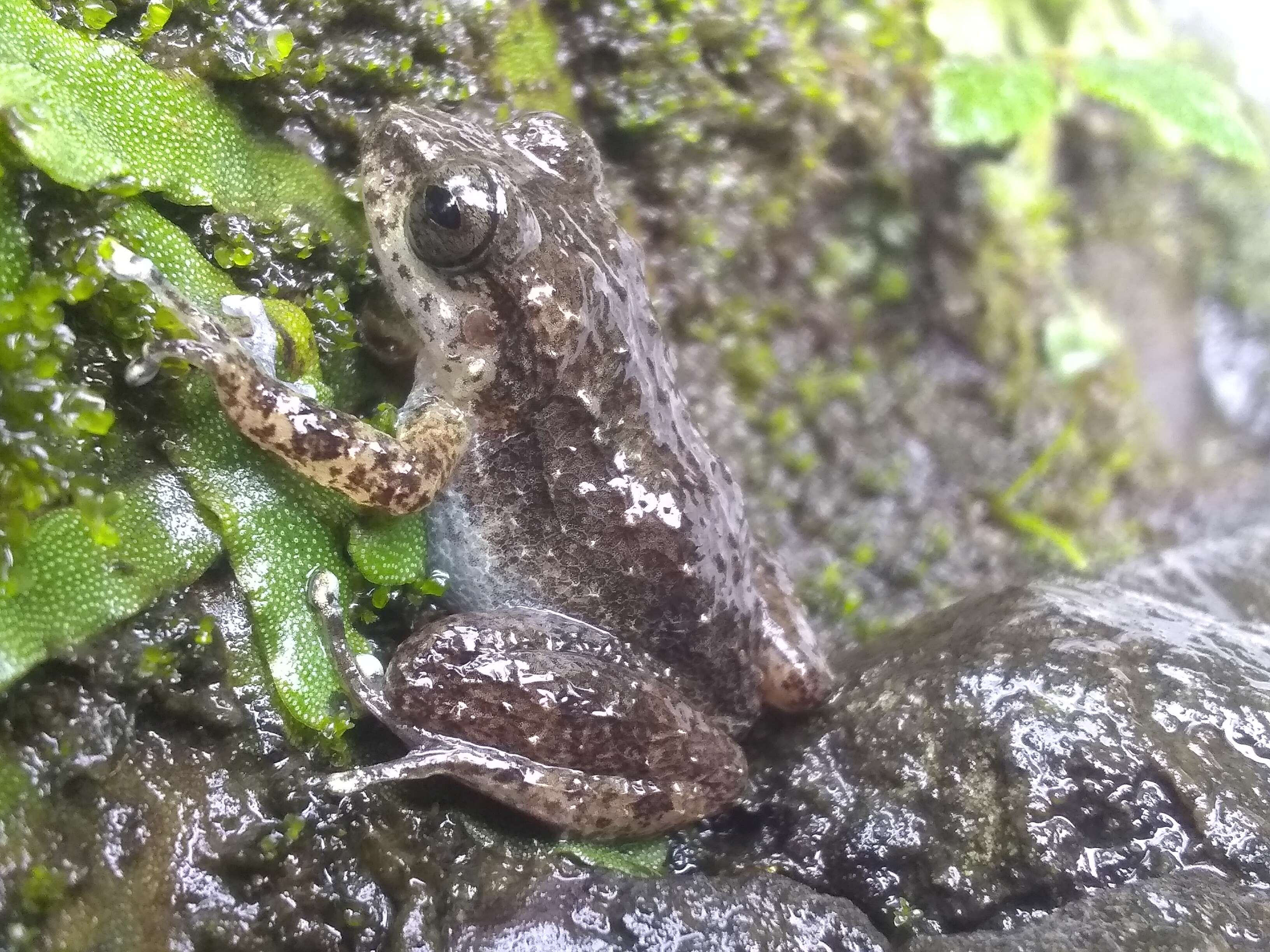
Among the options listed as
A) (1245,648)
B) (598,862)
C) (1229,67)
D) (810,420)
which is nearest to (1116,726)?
(1245,648)

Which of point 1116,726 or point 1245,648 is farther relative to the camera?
point 1245,648

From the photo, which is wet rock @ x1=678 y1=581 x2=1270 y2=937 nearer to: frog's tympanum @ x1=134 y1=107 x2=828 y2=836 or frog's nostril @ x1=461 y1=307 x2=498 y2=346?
frog's tympanum @ x1=134 y1=107 x2=828 y2=836

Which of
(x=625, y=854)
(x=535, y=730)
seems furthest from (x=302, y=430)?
(x=625, y=854)

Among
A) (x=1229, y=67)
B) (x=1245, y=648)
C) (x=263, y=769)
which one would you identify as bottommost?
(x=263, y=769)

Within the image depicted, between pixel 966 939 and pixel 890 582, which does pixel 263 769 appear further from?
pixel 890 582

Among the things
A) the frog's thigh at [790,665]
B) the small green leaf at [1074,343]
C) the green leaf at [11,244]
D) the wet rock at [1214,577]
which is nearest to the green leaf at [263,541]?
the green leaf at [11,244]

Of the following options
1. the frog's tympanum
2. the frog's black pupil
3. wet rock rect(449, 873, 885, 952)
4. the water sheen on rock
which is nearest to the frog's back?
the frog's tympanum

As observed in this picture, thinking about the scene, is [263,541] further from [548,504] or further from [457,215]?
[457,215]
